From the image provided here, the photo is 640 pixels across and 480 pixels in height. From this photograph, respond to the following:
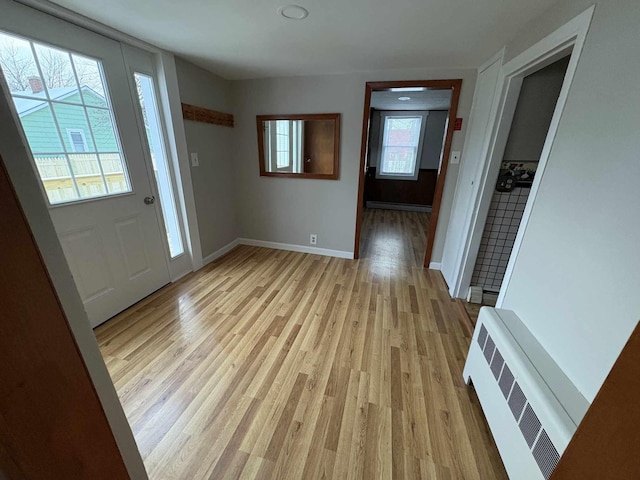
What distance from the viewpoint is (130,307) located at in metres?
2.20

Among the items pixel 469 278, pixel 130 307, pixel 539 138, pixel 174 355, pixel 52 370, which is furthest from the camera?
pixel 469 278

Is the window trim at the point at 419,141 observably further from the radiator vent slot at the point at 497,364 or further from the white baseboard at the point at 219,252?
the radiator vent slot at the point at 497,364

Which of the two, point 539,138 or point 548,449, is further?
point 539,138

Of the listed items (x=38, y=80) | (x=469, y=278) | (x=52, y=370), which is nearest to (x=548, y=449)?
(x=52, y=370)

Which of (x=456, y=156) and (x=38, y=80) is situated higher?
(x=38, y=80)

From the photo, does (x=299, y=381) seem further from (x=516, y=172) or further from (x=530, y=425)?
(x=516, y=172)

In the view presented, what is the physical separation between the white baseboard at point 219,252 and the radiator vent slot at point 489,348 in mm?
2840

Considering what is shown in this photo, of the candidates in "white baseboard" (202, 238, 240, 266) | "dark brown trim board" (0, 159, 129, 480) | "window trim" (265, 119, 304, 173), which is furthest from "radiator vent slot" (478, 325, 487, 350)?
"white baseboard" (202, 238, 240, 266)

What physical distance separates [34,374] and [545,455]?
4.78 feet

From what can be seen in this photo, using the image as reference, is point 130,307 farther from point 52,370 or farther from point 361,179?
point 361,179

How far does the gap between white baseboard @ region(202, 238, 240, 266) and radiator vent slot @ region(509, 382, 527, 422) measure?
297cm

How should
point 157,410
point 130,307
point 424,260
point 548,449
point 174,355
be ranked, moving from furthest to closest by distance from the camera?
1. point 424,260
2. point 130,307
3. point 174,355
4. point 157,410
5. point 548,449

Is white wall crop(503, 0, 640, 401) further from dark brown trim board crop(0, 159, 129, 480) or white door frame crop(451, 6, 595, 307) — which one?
dark brown trim board crop(0, 159, 129, 480)

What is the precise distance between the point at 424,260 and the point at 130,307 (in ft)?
10.3
